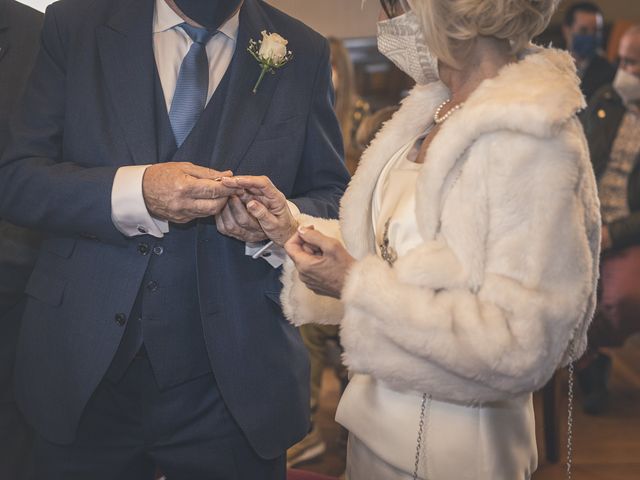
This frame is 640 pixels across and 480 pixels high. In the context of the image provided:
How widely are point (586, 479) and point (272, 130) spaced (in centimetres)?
264

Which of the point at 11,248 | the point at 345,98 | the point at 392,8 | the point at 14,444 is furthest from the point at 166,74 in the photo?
the point at 345,98

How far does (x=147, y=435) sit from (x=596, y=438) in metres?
3.13

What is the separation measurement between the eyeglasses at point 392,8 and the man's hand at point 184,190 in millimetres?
469

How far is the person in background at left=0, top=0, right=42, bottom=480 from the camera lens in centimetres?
239

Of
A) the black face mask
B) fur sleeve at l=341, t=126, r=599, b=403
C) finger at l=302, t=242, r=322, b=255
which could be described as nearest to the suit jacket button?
finger at l=302, t=242, r=322, b=255

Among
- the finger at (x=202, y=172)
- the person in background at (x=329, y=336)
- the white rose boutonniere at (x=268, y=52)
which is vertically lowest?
the person in background at (x=329, y=336)

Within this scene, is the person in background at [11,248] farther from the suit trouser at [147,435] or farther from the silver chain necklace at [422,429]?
the silver chain necklace at [422,429]

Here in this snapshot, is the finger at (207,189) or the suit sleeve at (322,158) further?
the suit sleeve at (322,158)

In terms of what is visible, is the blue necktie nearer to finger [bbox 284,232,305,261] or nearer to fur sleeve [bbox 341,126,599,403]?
finger [bbox 284,232,305,261]

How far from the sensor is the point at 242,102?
1972mm

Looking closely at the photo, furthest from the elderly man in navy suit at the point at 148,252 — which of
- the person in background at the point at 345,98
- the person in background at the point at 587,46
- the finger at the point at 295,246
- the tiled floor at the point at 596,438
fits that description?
the person in background at the point at 587,46

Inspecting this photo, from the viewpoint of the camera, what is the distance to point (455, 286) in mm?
1483

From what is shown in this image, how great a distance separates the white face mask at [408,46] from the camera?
5.48 ft

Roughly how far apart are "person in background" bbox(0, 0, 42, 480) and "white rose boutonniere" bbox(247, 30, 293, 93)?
81 cm
